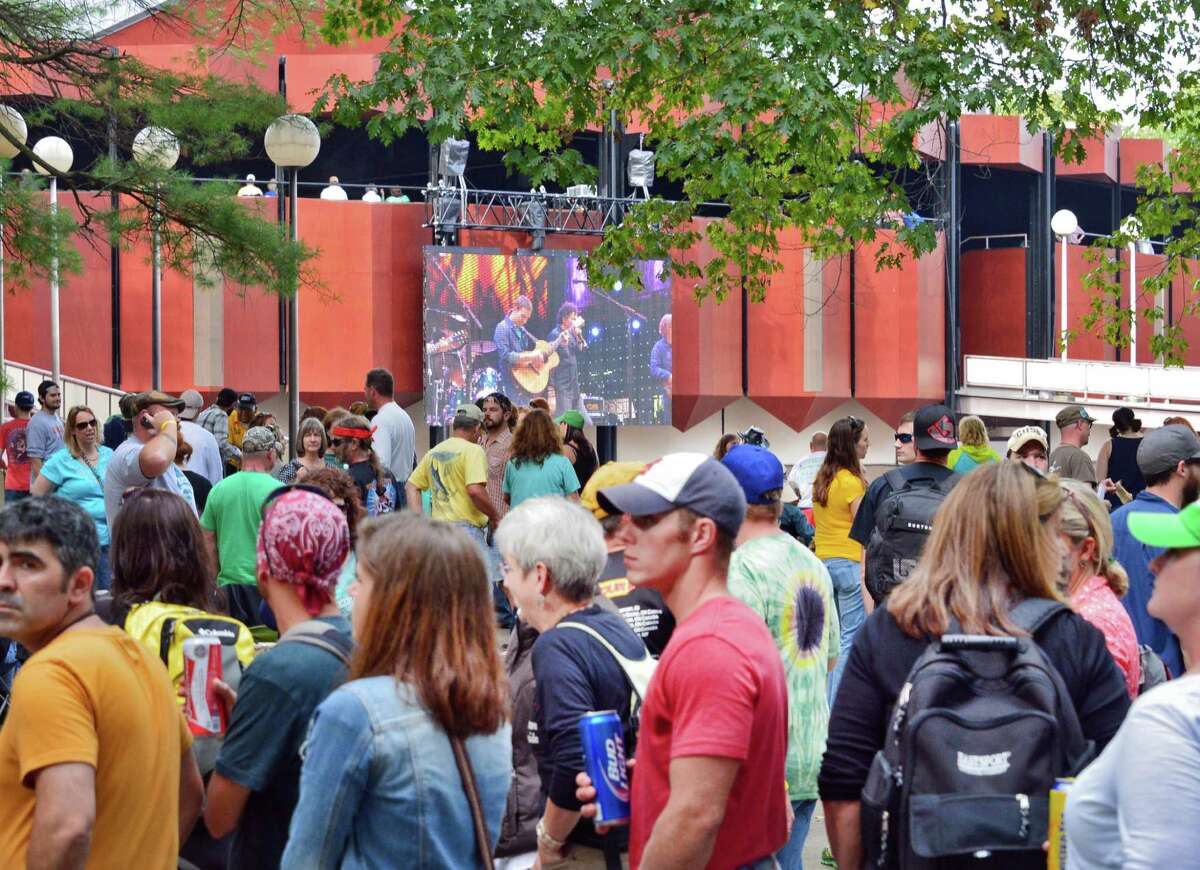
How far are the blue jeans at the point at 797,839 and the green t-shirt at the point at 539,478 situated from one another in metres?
5.49

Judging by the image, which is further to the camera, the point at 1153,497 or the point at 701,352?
the point at 701,352

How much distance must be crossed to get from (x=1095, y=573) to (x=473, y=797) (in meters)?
2.24

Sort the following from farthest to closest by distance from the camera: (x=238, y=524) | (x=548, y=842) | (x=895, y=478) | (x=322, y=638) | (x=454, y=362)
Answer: (x=454, y=362)
(x=895, y=478)
(x=238, y=524)
(x=548, y=842)
(x=322, y=638)

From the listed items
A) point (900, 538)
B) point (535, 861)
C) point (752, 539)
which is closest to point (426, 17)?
point (900, 538)

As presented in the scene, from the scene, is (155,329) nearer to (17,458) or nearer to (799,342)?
(17,458)

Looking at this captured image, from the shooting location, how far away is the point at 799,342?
92.6 ft

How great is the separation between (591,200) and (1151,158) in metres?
15.0

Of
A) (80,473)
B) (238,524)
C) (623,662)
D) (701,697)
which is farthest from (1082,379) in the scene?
(701,697)

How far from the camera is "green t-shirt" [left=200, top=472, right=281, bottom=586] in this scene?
7.21 meters

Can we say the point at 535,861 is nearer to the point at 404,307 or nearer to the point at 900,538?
Result: the point at 900,538

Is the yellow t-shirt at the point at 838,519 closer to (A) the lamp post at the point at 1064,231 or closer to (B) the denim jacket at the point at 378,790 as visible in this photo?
(B) the denim jacket at the point at 378,790

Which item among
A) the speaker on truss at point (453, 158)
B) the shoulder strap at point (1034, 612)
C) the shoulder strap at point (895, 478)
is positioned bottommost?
the shoulder strap at point (1034, 612)

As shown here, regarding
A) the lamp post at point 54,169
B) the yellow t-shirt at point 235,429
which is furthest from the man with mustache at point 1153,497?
the yellow t-shirt at point 235,429

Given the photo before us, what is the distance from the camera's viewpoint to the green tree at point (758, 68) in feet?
36.4
